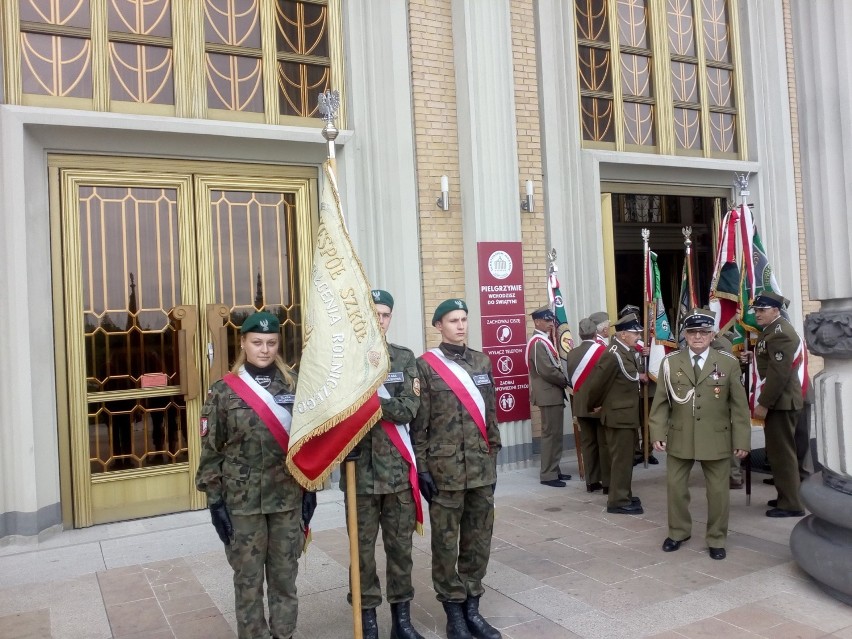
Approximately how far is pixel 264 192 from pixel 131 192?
1300 millimetres

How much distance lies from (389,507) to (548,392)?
13.5 feet

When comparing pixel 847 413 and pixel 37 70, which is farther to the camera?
pixel 37 70

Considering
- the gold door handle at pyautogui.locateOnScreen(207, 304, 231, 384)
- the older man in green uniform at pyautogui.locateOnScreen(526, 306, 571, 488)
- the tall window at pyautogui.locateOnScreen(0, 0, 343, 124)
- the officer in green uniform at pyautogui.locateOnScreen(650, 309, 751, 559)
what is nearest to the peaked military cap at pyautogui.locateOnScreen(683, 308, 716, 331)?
the officer in green uniform at pyautogui.locateOnScreen(650, 309, 751, 559)

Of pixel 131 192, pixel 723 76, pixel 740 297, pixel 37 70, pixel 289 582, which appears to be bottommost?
pixel 289 582

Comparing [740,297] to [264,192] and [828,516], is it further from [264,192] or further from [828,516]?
[264,192]

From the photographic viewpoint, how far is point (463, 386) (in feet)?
14.0

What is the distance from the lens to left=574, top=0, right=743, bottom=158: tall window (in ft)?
31.2

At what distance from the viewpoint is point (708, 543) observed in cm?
545

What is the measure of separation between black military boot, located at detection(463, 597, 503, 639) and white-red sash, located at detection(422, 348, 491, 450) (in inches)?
36.4

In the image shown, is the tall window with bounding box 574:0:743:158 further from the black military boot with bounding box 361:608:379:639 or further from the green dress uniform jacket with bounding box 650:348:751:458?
the black military boot with bounding box 361:608:379:639

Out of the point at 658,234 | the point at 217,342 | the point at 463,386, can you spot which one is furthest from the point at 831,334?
the point at 658,234

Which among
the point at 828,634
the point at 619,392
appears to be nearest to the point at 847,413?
the point at 828,634

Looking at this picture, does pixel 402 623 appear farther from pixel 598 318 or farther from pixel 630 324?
pixel 598 318

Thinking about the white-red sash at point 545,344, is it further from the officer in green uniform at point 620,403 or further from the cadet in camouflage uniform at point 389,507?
the cadet in camouflage uniform at point 389,507
